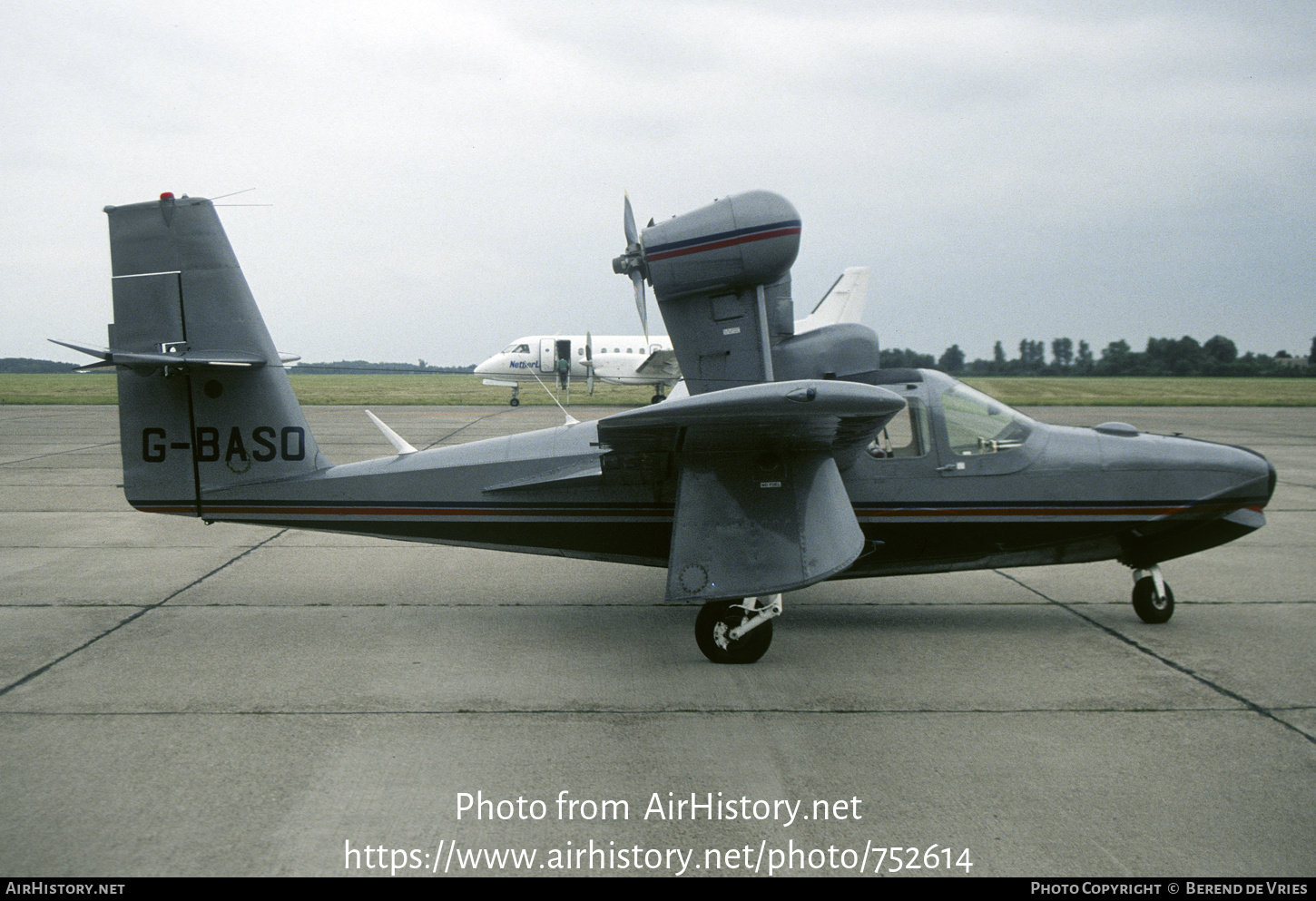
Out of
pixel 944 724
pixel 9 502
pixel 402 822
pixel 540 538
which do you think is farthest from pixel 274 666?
pixel 9 502

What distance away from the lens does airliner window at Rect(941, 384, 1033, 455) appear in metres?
6.89

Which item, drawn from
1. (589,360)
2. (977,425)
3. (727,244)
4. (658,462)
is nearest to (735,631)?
(658,462)

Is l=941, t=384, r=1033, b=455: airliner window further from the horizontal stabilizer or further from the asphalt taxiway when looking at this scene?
the horizontal stabilizer

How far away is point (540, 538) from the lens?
23.3 feet

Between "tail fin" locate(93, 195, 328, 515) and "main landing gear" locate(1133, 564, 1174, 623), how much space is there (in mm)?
6814

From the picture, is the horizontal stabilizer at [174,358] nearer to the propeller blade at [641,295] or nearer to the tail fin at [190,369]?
the tail fin at [190,369]

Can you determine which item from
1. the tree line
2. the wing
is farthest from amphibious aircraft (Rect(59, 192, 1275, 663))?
the tree line

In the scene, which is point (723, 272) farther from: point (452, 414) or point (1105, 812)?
point (452, 414)

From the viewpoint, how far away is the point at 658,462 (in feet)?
22.0

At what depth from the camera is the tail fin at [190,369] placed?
6750 mm

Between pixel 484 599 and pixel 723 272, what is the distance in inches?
141

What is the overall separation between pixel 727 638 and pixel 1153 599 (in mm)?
3616

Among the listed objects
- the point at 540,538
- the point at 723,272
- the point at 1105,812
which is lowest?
the point at 1105,812

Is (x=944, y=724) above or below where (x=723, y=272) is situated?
below
